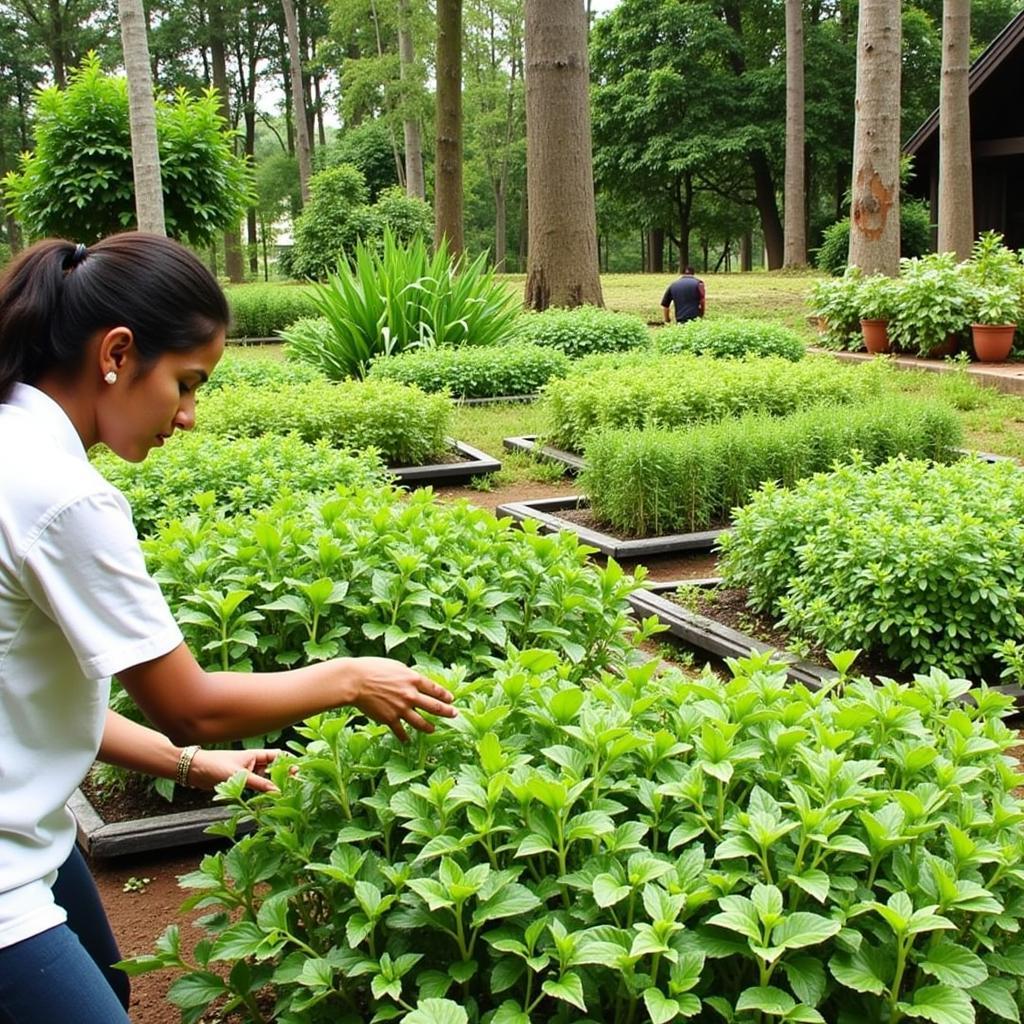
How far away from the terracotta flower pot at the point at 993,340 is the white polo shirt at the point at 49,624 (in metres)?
12.2

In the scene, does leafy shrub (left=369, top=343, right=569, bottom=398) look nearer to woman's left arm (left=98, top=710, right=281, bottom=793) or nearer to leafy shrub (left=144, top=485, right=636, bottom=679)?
leafy shrub (left=144, top=485, right=636, bottom=679)

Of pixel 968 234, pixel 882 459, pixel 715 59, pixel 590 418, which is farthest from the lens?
pixel 715 59

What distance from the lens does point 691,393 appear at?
839cm

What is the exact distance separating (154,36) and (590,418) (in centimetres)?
3943

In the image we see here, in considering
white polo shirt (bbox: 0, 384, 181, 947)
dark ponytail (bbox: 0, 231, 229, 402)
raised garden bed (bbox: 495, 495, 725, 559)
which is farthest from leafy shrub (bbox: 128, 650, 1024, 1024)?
raised garden bed (bbox: 495, 495, 725, 559)

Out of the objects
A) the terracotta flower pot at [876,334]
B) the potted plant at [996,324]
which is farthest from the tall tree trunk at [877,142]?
the potted plant at [996,324]

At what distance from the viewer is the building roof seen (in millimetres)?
19562

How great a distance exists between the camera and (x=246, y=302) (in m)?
21.2

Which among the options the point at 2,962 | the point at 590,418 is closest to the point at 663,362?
the point at 590,418

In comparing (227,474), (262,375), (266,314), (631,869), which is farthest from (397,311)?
(631,869)

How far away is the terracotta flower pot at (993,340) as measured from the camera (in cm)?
1239

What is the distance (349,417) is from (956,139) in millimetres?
13300

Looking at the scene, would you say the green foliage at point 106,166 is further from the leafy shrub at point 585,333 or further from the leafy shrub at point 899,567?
the leafy shrub at point 899,567

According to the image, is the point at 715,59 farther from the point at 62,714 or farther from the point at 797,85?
the point at 62,714
